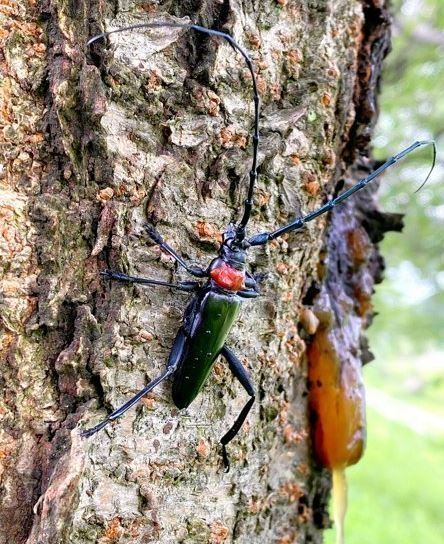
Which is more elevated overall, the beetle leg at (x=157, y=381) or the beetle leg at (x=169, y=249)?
the beetle leg at (x=169, y=249)

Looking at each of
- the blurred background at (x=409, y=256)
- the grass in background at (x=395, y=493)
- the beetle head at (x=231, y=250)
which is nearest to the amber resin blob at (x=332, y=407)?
the beetle head at (x=231, y=250)

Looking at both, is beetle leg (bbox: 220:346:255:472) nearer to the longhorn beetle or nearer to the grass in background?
the longhorn beetle

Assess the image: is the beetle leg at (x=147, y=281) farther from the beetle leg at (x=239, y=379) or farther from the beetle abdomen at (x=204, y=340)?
the beetle leg at (x=239, y=379)

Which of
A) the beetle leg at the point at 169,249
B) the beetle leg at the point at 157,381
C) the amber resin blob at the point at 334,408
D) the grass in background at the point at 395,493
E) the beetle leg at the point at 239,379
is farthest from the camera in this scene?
the grass in background at the point at 395,493

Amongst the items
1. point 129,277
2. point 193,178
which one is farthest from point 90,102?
point 129,277

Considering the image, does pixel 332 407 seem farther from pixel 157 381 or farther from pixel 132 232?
pixel 132 232

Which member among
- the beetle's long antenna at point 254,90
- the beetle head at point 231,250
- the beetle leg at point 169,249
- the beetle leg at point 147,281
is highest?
the beetle's long antenna at point 254,90

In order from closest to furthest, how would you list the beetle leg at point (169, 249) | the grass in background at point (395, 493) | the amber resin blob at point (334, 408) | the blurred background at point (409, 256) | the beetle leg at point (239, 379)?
the beetle leg at point (169, 249) → the beetle leg at point (239, 379) → the amber resin blob at point (334, 408) → the blurred background at point (409, 256) → the grass in background at point (395, 493)

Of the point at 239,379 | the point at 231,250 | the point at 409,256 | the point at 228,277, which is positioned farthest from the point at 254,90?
the point at 409,256
